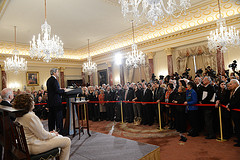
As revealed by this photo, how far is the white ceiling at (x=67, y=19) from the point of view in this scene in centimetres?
794

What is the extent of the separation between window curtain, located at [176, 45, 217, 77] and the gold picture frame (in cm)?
1212

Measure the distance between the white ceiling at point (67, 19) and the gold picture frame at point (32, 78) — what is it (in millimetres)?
2974

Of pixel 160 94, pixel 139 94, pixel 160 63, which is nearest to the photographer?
pixel 160 94

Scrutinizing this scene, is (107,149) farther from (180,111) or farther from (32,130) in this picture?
(180,111)

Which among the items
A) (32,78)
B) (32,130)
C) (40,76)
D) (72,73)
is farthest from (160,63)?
(32,78)

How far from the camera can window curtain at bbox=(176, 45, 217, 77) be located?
9539mm

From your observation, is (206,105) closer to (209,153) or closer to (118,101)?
(209,153)

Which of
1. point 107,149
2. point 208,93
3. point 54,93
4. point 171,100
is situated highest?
point 54,93

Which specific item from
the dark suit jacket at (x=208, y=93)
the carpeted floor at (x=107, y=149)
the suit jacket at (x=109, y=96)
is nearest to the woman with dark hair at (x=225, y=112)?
the dark suit jacket at (x=208, y=93)

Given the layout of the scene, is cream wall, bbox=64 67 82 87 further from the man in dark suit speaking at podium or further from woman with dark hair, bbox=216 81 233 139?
woman with dark hair, bbox=216 81 233 139

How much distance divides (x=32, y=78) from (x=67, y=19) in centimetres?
780

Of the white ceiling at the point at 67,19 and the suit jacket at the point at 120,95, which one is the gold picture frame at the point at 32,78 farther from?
the suit jacket at the point at 120,95

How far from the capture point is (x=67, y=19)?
967 centimetres

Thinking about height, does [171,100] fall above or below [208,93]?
below
